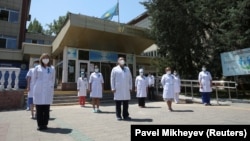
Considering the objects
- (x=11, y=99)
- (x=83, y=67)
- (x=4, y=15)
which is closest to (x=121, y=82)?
(x=11, y=99)

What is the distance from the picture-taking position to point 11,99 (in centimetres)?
1205

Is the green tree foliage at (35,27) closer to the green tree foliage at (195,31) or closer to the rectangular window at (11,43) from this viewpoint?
the rectangular window at (11,43)

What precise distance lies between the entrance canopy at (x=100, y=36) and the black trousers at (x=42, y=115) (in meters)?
11.0

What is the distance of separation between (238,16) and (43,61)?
1082cm

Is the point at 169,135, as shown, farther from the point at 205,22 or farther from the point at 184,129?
the point at 205,22

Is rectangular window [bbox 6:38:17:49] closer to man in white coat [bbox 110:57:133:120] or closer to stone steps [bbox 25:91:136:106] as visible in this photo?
stone steps [bbox 25:91:136:106]

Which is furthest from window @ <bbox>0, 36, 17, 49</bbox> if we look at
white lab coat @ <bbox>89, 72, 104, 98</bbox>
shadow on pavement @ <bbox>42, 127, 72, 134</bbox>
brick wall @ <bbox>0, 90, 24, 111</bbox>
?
shadow on pavement @ <bbox>42, 127, 72, 134</bbox>

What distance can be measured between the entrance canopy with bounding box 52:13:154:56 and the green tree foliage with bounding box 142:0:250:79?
8.26 ft

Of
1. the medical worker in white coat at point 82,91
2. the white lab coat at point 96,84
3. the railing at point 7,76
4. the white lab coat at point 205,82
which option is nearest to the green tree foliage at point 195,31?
the white lab coat at point 205,82

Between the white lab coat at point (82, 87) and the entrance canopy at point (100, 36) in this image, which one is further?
the entrance canopy at point (100, 36)

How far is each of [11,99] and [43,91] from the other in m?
6.29

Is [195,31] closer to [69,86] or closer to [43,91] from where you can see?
[69,86]

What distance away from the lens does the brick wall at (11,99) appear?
11.8 meters

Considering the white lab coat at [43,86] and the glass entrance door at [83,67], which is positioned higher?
the glass entrance door at [83,67]
